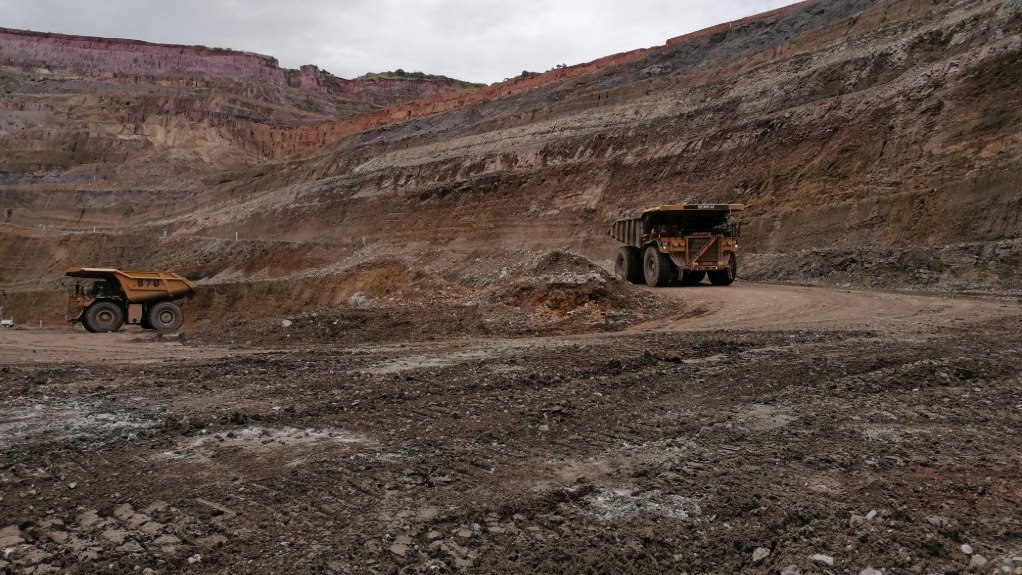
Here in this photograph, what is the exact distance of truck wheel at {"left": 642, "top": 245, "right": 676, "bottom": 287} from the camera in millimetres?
16547

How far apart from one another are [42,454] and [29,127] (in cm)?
7278

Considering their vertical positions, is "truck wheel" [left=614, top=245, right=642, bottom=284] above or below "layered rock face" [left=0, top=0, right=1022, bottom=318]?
below

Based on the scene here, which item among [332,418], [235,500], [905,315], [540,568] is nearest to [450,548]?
[540,568]

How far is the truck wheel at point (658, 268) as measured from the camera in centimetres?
1655

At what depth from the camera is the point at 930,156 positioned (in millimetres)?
17938

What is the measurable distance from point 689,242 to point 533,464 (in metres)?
13.0

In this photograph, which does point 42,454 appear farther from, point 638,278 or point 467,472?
point 638,278

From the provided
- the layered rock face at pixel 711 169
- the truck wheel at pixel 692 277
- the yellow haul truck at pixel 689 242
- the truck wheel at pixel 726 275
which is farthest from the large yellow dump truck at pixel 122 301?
the truck wheel at pixel 726 275

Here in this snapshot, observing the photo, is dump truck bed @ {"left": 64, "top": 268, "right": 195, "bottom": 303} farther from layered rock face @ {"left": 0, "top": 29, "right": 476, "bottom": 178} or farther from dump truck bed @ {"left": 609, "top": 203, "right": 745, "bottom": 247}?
layered rock face @ {"left": 0, "top": 29, "right": 476, "bottom": 178}

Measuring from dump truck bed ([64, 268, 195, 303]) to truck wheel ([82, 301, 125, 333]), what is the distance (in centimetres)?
46

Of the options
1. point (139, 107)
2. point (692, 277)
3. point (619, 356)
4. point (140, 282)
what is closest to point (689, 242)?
point (692, 277)

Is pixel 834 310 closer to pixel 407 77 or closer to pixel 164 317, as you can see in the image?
pixel 164 317

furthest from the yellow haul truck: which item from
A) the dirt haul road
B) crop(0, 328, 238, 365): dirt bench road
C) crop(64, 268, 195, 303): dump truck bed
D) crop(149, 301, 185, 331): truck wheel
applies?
crop(64, 268, 195, 303): dump truck bed

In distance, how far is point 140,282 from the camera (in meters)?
17.7
